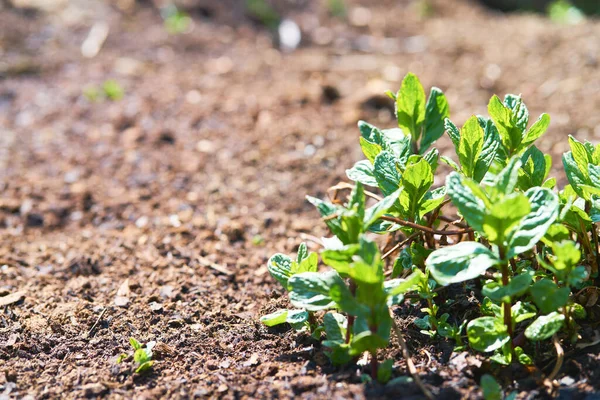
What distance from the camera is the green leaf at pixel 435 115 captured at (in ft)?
6.41

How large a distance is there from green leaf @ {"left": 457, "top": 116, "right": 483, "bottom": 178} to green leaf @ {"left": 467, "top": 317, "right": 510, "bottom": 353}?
1.40 feet

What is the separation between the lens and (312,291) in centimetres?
161

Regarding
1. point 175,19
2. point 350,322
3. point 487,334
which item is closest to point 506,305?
point 487,334

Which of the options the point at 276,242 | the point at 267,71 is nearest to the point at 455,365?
the point at 276,242

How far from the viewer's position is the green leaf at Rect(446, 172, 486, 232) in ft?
4.96

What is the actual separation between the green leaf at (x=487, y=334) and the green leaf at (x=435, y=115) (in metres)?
0.60

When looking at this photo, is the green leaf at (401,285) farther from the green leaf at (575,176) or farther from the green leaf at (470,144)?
the green leaf at (575,176)

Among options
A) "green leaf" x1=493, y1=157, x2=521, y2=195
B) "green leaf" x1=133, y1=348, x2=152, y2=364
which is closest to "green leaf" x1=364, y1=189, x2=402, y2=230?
"green leaf" x1=493, y1=157, x2=521, y2=195

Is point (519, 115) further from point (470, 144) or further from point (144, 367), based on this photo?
point (144, 367)

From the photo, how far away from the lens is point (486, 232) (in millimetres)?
1508

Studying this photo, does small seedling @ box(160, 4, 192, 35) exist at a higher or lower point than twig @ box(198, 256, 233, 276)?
higher

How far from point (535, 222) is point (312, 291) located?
1.88 ft

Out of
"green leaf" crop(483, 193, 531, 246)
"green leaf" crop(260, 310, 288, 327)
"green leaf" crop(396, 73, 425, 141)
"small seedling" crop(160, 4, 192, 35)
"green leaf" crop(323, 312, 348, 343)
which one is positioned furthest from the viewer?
"small seedling" crop(160, 4, 192, 35)

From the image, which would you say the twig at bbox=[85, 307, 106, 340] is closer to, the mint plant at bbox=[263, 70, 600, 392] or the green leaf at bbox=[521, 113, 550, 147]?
the mint plant at bbox=[263, 70, 600, 392]
